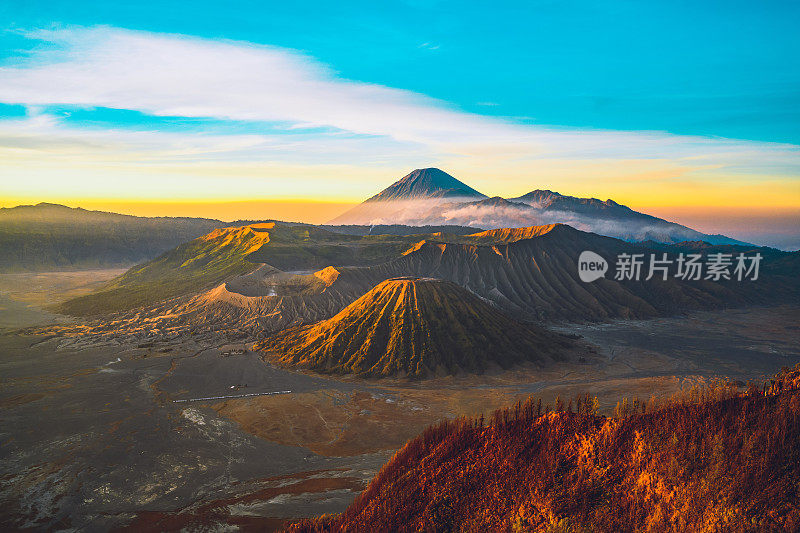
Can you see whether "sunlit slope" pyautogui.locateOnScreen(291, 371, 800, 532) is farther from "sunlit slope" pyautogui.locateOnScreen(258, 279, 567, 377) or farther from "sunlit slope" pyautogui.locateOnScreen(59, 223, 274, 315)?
"sunlit slope" pyautogui.locateOnScreen(59, 223, 274, 315)

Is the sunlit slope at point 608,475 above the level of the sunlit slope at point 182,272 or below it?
above

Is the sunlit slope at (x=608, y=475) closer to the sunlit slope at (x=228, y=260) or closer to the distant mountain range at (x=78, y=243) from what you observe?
the sunlit slope at (x=228, y=260)

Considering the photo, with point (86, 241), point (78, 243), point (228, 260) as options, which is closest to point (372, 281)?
point (228, 260)

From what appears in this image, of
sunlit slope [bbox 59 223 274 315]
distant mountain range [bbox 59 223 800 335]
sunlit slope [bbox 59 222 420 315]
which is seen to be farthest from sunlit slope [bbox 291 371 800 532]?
sunlit slope [bbox 59 223 274 315]

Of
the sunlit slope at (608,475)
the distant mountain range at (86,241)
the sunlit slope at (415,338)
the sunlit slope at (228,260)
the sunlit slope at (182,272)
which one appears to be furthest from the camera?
the distant mountain range at (86,241)

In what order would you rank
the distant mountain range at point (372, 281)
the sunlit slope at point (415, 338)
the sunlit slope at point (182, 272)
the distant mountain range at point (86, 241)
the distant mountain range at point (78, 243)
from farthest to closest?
the distant mountain range at point (78, 243), the distant mountain range at point (86, 241), the sunlit slope at point (182, 272), the distant mountain range at point (372, 281), the sunlit slope at point (415, 338)

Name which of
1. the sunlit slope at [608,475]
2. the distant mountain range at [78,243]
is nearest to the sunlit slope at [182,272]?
the distant mountain range at [78,243]

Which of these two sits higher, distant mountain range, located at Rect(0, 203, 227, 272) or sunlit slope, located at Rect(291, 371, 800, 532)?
sunlit slope, located at Rect(291, 371, 800, 532)
